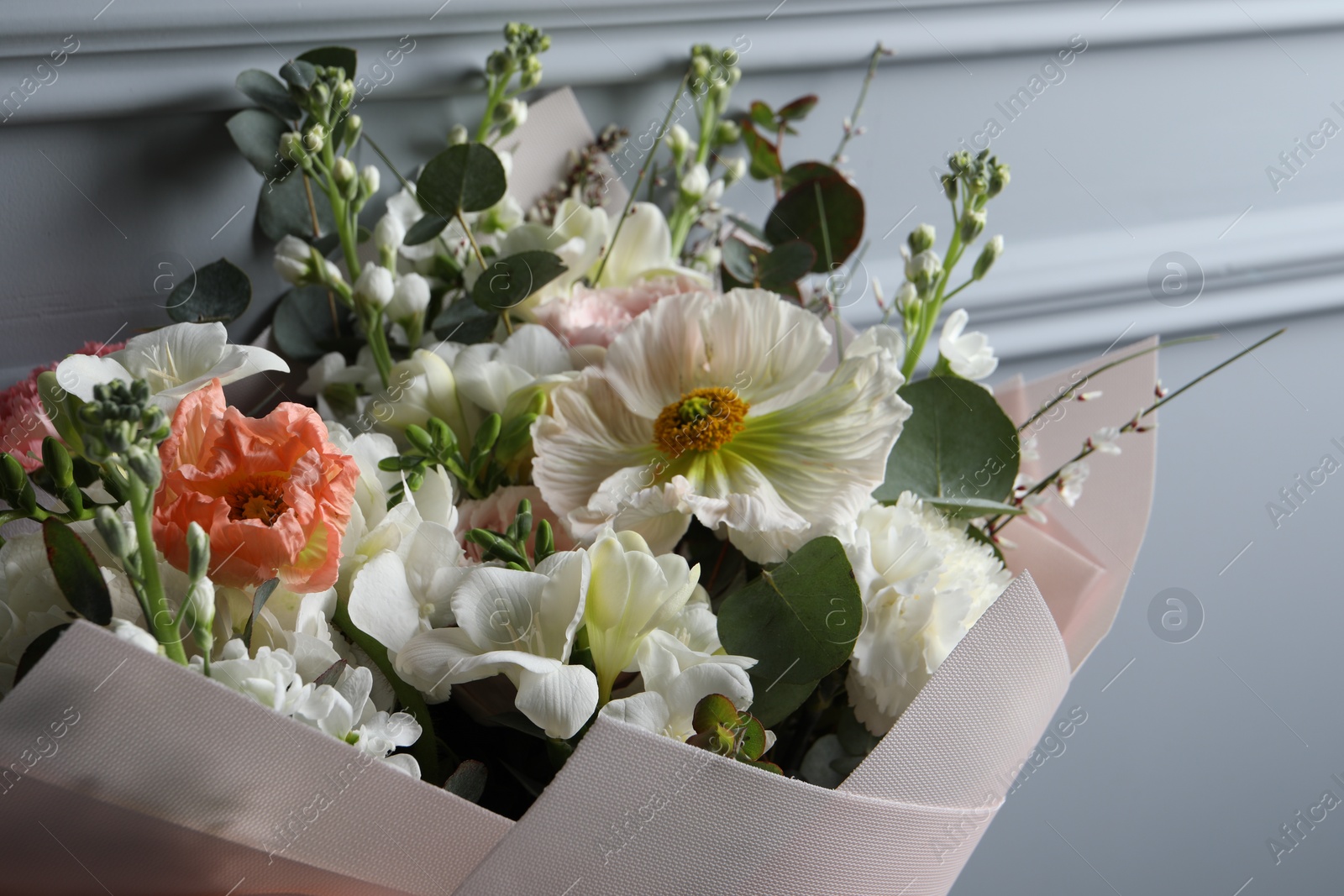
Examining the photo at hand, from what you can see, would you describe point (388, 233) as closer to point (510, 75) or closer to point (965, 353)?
point (510, 75)

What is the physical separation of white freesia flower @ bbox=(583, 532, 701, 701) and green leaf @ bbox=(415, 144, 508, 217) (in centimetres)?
23

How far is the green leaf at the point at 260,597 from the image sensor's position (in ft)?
1.05

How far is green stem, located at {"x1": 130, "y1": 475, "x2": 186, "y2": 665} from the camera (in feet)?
0.89

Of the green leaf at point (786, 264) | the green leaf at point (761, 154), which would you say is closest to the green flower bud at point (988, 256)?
the green leaf at point (786, 264)

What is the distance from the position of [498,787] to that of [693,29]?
0.47 m

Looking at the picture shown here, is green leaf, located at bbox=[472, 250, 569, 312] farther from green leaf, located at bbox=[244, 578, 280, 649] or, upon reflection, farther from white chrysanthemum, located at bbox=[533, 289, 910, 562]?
green leaf, located at bbox=[244, 578, 280, 649]

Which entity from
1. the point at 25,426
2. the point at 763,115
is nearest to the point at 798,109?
the point at 763,115

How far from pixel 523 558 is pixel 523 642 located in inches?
1.3

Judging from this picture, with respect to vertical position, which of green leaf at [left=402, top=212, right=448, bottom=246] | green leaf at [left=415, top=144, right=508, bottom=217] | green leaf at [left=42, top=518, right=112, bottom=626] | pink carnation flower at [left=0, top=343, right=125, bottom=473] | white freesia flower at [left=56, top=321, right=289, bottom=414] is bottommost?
green leaf at [left=42, top=518, right=112, bottom=626]

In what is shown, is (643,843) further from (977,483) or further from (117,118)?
(117,118)

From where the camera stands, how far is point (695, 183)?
0.57 m

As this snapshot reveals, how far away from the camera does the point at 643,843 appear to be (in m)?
0.31

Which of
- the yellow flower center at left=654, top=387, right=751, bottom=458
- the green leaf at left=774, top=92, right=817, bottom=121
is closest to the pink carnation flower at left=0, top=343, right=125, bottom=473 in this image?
the yellow flower center at left=654, top=387, right=751, bottom=458

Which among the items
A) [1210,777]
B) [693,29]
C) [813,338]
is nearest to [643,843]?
[813,338]
